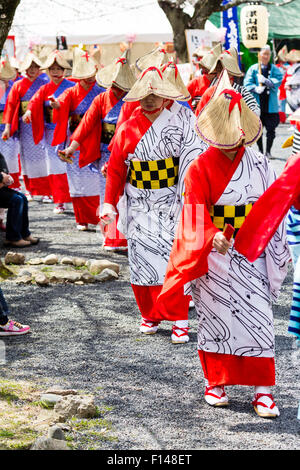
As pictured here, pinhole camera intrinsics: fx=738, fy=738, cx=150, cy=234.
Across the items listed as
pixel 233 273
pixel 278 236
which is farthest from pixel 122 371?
pixel 278 236

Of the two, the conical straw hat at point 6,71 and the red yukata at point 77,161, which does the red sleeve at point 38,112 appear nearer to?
the conical straw hat at point 6,71

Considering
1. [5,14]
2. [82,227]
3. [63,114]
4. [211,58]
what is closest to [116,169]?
[5,14]

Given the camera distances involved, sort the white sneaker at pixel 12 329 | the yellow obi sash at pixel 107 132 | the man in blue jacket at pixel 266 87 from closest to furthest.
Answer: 1. the white sneaker at pixel 12 329
2. the yellow obi sash at pixel 107 132
3. the man in blue jacket at pixel 266 87

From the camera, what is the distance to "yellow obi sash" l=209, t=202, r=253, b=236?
3715 mm

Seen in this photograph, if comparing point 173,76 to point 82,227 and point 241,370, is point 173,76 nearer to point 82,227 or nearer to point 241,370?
point 241,370

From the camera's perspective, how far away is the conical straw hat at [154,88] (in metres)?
4.64

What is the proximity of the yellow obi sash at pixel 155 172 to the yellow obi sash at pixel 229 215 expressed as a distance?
1.24 m

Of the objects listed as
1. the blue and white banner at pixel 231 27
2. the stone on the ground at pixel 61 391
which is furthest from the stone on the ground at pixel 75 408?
the blue and white banner at pixel 231 27

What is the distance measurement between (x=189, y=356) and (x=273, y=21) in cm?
1916

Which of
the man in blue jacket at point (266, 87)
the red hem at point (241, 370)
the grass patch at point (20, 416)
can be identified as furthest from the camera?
the man in blue jacket at point (266, 87)
